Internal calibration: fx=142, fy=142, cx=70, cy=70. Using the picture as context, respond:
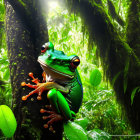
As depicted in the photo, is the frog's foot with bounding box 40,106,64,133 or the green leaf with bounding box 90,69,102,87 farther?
the green leaf with bounding box 90,69,102,87

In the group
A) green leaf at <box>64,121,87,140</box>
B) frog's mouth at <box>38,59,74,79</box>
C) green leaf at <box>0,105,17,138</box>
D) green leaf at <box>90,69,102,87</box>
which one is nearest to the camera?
green leaf at <box>0,105,17,138</box>

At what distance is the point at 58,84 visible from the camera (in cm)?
99

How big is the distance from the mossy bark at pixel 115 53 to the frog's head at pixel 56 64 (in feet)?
3.66

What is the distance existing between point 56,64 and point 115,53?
4.18ft

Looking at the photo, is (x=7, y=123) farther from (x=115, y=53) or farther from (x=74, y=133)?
(x=115, y=53)

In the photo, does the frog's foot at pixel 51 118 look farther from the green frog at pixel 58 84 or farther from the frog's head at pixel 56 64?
the frog's head at pixel 56 64

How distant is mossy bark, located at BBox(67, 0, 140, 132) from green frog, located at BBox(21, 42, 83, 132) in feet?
3.58

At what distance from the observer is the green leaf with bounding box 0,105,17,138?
2.11 ft

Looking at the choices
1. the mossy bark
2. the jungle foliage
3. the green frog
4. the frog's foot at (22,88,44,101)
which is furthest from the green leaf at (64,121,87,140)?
the mossy bark

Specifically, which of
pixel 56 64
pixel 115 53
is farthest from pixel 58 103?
pixel 115 53

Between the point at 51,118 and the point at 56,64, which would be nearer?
the point at 51,118

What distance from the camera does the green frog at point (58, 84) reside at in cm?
89

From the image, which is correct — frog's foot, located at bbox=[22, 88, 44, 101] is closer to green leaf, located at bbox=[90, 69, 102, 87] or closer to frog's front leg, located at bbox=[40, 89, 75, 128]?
frog's front leg, located at bbox=[40, 89, 75, 128]

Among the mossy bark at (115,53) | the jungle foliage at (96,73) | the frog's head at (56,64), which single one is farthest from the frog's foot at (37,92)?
the mossy bark at (115,53)
